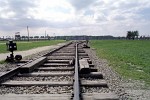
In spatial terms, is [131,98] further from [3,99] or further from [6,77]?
[6,77]

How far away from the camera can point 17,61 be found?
1359 cm

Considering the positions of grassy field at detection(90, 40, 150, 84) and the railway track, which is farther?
grassy field at detection(90, 40, 150, 84)

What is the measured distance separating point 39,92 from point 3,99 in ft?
3.02

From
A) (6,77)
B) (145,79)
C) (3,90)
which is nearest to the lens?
(3,90)

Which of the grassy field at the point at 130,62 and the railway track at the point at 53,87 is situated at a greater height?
the railway track at the point at 53,87

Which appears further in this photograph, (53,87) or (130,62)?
(130,62)

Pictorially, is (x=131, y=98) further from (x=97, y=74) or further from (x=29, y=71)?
(x=29, y=71)

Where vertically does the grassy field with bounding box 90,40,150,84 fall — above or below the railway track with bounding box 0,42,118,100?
below

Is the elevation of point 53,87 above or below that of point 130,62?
above

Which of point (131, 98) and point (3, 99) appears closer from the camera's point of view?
point (3, 99)

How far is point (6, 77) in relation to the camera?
26.5 feet

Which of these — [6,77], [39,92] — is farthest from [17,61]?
[39,92]

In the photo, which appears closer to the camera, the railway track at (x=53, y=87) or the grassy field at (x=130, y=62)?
the railway track at (x=53, y=87)

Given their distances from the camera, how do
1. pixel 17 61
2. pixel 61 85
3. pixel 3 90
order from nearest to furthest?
1. pixel 3 90
2. pixel 61 85
3. pixel 17 61
